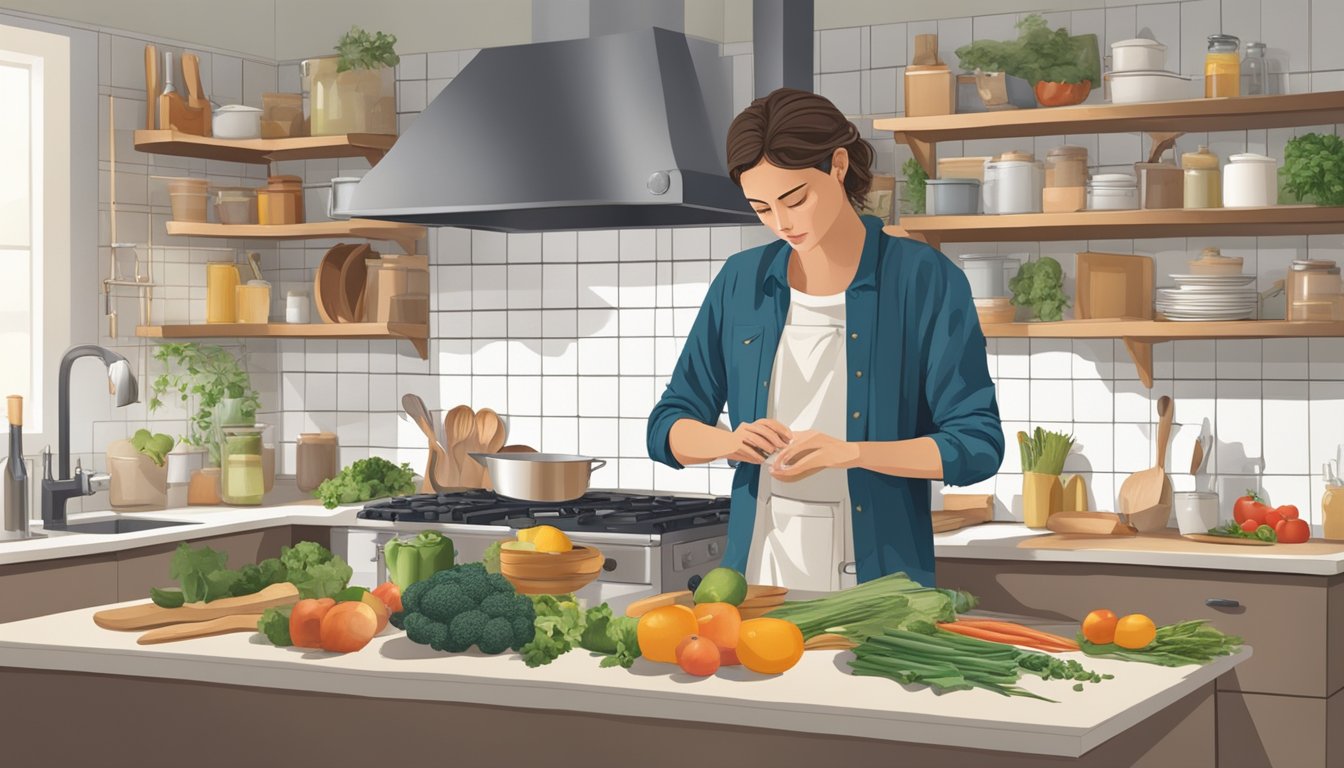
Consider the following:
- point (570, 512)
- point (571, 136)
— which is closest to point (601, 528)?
point (570, 512)

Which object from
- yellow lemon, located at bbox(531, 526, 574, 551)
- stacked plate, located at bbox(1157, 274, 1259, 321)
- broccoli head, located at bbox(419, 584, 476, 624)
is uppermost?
stacked plate, located at bbox(1157, 274, 1259, 321)

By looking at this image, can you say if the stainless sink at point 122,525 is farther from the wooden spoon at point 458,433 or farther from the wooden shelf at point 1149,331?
the wooden shelf at point 1149,331

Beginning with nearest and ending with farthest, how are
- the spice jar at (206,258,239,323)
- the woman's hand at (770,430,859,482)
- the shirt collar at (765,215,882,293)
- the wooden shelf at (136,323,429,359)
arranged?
the woman's hand at (770,430,859,482)
the shirt collar at (765,215,882,293)
the wooden shelf at (136,323,429,359)
the spice jar at (206,258,239,323)

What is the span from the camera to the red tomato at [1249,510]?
3926 mm

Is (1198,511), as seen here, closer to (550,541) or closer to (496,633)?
(550,541)

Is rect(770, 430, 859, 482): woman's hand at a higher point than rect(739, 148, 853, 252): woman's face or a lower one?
lower

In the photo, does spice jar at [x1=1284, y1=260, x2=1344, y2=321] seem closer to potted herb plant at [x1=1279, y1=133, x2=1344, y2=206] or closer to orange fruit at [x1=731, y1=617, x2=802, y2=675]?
potted herb plant at [x1=1279, y1=133, x2=1344, y2=206]

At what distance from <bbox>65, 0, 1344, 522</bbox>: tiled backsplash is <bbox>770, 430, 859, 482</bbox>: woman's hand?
208cm

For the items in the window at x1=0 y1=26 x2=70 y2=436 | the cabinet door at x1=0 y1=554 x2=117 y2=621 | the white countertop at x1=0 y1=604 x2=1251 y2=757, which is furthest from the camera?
the window at x1=0 y1=26 x2=70 y2=436

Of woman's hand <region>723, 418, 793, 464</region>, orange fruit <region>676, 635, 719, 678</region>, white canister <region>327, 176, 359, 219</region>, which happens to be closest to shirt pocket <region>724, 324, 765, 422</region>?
woman's hand <region>723, 418, 793, 464</region>

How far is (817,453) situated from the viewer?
8.20 feet

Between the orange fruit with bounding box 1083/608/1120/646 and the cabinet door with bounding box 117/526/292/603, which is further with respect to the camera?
the cabinet door with bounding box 117/526/292/603

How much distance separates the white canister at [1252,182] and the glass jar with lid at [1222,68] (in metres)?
0.19

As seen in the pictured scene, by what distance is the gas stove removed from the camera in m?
3.87
